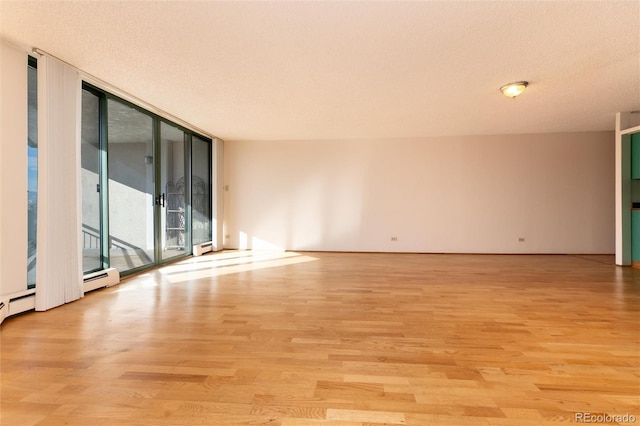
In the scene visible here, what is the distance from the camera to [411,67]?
11.4 feet

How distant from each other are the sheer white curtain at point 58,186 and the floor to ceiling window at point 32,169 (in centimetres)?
18

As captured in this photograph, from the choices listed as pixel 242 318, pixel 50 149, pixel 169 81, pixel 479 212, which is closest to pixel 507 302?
pixel 242 318

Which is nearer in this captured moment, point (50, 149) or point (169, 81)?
point (50, 149)

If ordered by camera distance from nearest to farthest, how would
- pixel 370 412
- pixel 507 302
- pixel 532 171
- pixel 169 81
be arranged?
pixel 370 412 → pixel 507 302 → pixel 169 81 → pixel 532 171

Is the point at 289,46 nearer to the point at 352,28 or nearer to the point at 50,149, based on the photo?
the point at 352,28

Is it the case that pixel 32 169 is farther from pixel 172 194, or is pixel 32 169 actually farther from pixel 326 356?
pixel 326 356

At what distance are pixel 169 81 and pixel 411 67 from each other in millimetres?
2968

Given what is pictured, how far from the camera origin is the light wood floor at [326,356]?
152 centimetres

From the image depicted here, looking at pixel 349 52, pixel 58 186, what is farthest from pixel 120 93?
pixel 349 52

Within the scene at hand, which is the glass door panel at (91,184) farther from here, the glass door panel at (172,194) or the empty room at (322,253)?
the glass door panel at (172,194)

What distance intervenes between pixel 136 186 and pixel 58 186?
1874 mm

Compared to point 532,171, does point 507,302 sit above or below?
below

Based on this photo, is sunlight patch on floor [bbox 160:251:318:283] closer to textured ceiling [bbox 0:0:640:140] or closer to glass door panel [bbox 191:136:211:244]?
glass door panel [bbox 191:136:211:244]

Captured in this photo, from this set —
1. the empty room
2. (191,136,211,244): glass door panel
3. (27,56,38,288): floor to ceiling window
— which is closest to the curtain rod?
the empty room
